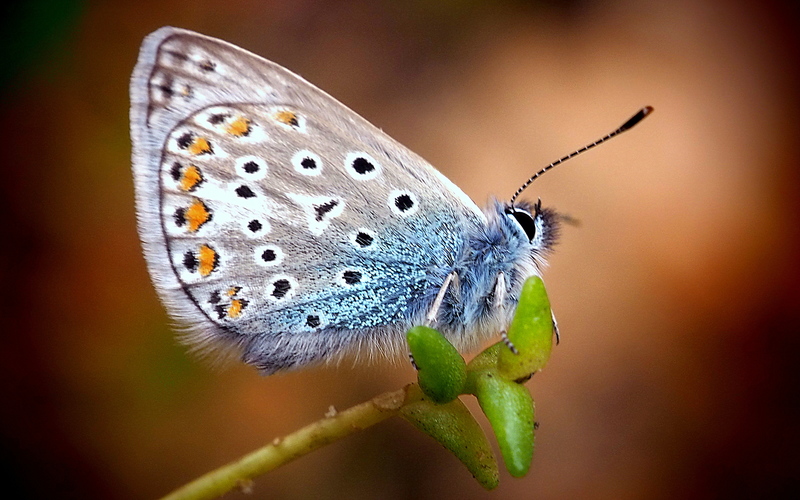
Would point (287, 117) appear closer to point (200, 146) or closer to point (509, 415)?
point (200, 146)

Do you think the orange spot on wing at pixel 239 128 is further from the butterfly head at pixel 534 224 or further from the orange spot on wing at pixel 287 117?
the butterfly head at pixel 534 224

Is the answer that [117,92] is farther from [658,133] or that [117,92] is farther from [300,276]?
[658,133]

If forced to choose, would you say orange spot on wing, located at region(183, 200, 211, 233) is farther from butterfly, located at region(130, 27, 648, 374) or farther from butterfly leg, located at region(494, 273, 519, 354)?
butterfly leg, located at region(494, 273, 519, 354)

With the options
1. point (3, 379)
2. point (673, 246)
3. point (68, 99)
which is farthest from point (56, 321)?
point (673, 246)

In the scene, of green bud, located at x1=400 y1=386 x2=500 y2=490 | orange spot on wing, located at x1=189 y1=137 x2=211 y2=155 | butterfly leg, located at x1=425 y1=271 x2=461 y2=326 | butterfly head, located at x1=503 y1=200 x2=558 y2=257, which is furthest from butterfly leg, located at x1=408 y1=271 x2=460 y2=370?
orange spot on wing, located at x1=189 y1=137 x2=211 y2=155

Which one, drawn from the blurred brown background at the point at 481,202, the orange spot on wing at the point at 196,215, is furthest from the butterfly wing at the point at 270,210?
the blurred brown background at the point at 481,202

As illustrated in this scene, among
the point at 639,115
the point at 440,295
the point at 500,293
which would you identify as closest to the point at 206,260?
the point at 440,295

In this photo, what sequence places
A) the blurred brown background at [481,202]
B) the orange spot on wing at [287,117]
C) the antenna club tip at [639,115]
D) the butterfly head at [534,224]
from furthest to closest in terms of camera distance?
1. the blurred brown background at [481,202]
2. the butterfly head at [534,224]
3. the orange spot on wing at [287,117]
4. the antenna club tip at [639,115]
